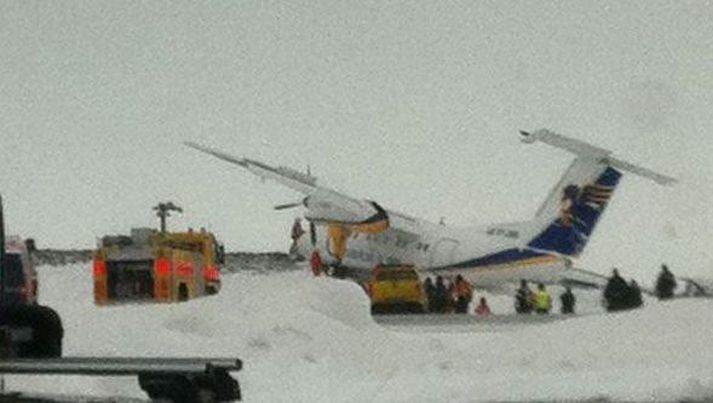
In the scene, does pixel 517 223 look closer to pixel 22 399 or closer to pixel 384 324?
pixel 384 324

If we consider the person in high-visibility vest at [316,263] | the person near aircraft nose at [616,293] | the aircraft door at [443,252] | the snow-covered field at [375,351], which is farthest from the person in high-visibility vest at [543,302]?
the snow-covered field at [375,351]

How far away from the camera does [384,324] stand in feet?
126

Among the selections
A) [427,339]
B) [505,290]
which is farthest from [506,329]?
[505,290]

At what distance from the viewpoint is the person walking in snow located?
43000 mm

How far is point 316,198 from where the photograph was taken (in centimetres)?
6450

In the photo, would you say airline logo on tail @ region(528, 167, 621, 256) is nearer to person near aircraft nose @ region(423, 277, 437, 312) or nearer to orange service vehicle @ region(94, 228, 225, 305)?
person near aircraft nose @ region(423, 277, 437, 312)

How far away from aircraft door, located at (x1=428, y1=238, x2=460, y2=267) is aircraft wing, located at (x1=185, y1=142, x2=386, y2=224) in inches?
115

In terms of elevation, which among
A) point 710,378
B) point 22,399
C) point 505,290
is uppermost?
point 22,399

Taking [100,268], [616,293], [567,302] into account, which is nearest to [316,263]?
[567,302]

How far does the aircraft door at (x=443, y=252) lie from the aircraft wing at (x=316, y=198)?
9.62ft

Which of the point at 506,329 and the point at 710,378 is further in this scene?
the point at 506,329

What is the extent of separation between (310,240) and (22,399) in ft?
192

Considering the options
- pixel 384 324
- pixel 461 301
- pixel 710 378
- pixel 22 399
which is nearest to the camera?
pixel 22 399

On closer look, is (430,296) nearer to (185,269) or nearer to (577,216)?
(185,269)
